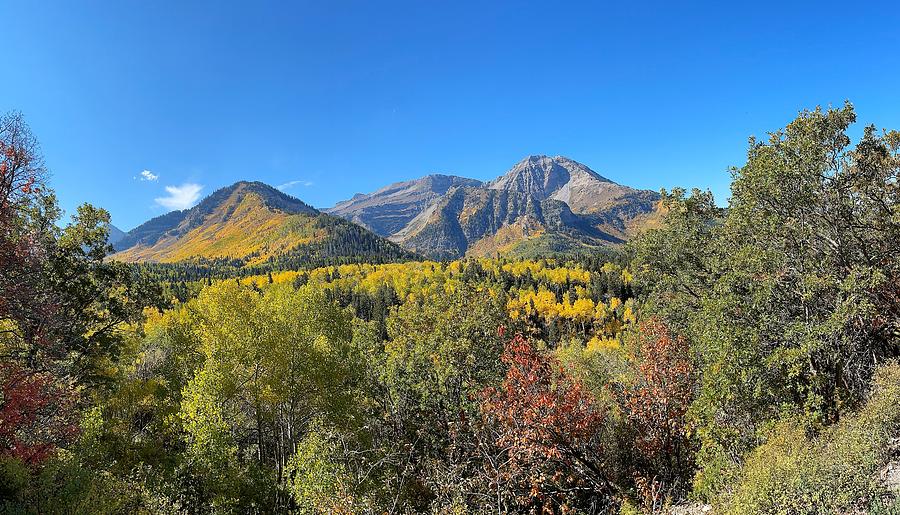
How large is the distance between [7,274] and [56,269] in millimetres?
9684

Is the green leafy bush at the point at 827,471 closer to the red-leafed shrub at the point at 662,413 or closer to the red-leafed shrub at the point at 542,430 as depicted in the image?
the red-leafed shrub at the point at 662,413

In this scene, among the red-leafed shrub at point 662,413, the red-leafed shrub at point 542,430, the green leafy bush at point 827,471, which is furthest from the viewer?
the red-leafed shrub at point 662,413

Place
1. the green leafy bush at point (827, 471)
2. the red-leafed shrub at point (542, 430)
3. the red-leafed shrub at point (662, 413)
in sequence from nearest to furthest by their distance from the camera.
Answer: the green leafy bush at point (827, 471) < the red-leafed shrub at point (542, 430) < the red-leafed shrub at point (662, 413)

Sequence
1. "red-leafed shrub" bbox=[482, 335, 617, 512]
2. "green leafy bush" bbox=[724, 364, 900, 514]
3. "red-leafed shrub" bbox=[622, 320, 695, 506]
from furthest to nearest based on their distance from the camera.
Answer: "red-leafed shrub" bbox=[622, 320, 695, 506]
"red-leafed shrub" bbox=[482, 335, 617, 512]
"green leafy bush" bbox=[724, 364, 900, 514]

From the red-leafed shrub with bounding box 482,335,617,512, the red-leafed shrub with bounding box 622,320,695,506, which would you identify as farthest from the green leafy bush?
the red-leafed shrub with bounding box 482,335,617,512

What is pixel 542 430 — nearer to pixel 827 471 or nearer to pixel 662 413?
pixel 662 413

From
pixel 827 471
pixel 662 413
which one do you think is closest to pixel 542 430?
pixel 662 413

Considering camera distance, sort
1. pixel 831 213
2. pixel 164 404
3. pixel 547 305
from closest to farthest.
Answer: pixel 831 213
pixel 164 404
pixel 547 305

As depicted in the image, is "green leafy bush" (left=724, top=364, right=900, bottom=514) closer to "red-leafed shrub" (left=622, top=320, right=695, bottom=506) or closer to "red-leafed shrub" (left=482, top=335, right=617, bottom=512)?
"red-leafed shrub" (left=622, top=320, right=695, bottom=506)

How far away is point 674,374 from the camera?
18.5 metres

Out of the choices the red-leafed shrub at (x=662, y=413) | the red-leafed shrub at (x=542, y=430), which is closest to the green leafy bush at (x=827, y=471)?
the red-leafed shrub at (x=662, y=413)

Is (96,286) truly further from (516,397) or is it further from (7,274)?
(516,397)

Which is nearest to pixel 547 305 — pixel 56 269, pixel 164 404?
pixel 164 404

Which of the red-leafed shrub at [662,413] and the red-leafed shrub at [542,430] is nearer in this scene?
the red-leafed shrub at [542,430]
